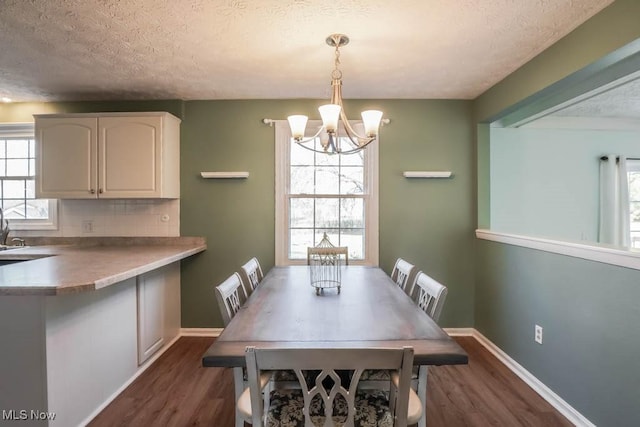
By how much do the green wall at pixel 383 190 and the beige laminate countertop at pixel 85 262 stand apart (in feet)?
1.12

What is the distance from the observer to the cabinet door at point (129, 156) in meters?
3.00

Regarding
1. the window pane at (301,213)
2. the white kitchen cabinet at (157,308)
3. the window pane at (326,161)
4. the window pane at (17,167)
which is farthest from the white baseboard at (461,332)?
the window pane at (17,167)

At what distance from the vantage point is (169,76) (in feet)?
8.98

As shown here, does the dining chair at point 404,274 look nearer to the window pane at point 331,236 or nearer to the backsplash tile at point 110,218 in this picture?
the window pane at point 331,236

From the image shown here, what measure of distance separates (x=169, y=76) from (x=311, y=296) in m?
2.15

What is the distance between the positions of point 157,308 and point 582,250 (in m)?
3.16

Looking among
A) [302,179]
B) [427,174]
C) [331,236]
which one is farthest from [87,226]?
[427,174]

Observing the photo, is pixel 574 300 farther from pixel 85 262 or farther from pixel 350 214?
pixel 85 262

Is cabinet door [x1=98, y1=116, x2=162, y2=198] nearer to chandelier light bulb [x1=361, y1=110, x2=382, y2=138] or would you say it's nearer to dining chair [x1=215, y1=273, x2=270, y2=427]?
dining chair [x1=215, y1=273, x2=270, y2=427]

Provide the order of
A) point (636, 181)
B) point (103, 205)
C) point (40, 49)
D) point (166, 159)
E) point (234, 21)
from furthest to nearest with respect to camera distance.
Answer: point (636, 181) → point (103, 205) → point (166, 159) → point (40, 49) → point (234, 21)

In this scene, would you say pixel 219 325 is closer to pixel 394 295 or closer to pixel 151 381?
pixel 151 381

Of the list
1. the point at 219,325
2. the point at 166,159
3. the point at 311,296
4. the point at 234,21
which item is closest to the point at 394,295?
the point at 311,296

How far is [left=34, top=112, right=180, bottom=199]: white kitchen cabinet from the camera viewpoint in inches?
118

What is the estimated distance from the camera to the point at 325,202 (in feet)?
Answer: 11.1
